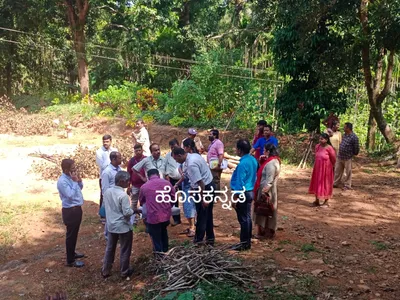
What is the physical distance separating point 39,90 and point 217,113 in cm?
1799

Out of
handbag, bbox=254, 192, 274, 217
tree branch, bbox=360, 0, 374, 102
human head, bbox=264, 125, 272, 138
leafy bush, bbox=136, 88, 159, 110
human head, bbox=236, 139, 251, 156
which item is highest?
tree branch, bbox=360, 0, 374, 102

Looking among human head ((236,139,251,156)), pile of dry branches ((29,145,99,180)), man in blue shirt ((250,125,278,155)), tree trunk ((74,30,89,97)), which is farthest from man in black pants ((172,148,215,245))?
tree trunk ((74,30,89,97))

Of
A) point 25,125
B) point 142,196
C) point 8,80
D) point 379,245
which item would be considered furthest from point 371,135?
point 8,80

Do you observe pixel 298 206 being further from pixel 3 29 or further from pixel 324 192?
pixel 3 29

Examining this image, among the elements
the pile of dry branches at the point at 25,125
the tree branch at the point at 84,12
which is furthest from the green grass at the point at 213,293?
the tree branch at the point at 84,12

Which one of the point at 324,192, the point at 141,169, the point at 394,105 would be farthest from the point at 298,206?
the point at 394,105

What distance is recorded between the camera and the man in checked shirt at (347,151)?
8312 mm

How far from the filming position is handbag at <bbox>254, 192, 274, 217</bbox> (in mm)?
5758

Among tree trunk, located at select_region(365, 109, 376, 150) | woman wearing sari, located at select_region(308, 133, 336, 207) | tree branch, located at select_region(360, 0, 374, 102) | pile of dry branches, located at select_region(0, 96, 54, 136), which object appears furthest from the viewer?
pile of dry branches, located at select_region(0, 96, 54, 136)

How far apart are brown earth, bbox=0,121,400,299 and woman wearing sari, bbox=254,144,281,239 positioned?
407 mm

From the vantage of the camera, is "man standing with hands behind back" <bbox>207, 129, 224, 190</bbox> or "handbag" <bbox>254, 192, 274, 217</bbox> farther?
"man standing with hands behind back" <bbox>207, 129, 224, 190</bbox>

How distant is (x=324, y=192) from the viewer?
7.45 meters

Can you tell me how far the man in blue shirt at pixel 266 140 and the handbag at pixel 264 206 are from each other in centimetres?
169

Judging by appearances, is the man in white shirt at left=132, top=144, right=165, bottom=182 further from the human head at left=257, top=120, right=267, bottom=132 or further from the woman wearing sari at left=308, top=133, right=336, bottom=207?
the woman wearing sari at left=308, top=133, right=336, bottom=207
